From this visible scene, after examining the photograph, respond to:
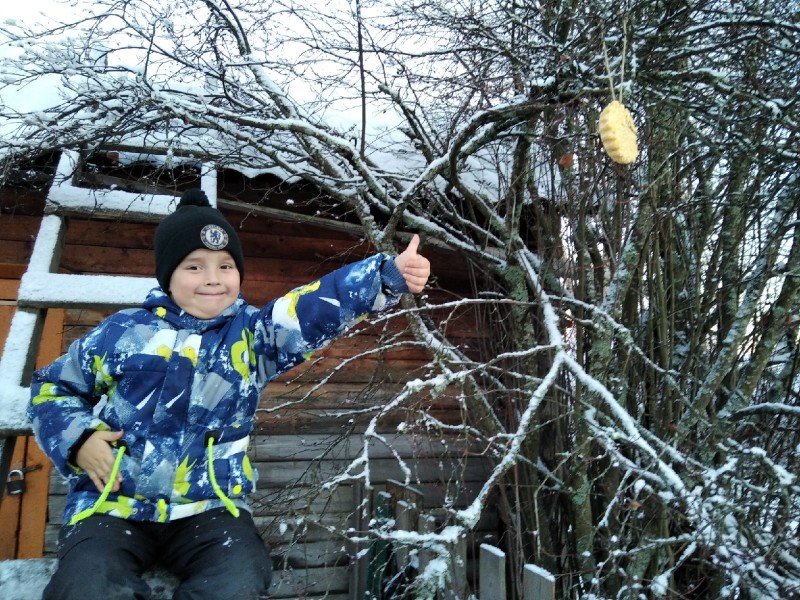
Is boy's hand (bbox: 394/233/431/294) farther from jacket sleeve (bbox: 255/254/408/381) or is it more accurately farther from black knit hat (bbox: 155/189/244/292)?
black knit hat (bbox: 155/189/244/292)

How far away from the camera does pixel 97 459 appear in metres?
1.57

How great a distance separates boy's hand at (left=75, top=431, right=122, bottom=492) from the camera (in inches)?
61.8

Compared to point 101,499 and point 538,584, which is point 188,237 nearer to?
point 101,499

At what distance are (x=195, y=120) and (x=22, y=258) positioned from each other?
2.34m

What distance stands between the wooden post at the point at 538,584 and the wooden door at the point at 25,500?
3.04m

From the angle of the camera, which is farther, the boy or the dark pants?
the boy

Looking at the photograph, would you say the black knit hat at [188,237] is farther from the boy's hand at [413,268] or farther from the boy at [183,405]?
the boy's hand at [413,268]

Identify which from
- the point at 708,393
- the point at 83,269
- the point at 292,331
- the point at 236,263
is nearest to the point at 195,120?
the point at 236,263

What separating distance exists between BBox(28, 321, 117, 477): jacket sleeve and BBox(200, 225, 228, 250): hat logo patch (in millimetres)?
372

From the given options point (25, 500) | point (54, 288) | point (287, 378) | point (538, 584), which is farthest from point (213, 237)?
point (25, 500)

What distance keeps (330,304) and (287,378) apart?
271cm

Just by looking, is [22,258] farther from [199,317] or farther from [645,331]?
[645,331]

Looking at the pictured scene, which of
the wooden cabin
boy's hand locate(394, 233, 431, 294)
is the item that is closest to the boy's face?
boy's hand locate(394, 233, 431, 294)

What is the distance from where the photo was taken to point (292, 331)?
178 cm
